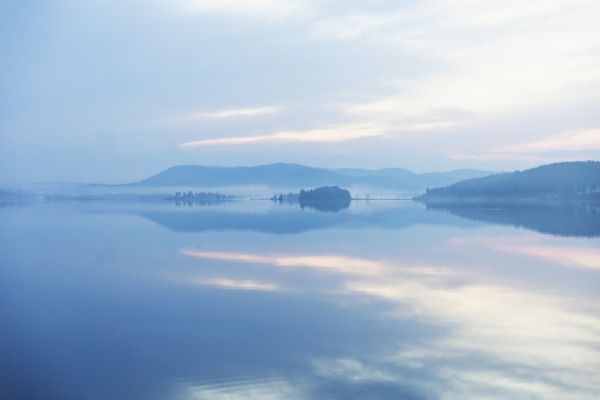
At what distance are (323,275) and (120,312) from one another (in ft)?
17.5

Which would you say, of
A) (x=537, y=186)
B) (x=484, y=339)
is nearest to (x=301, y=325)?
(x=484, y=339)

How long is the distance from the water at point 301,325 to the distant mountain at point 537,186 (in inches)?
2340

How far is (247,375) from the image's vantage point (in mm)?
6883

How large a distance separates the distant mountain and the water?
195 feet

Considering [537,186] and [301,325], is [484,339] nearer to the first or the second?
[301,325]

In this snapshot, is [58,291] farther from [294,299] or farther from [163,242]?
[163,242]

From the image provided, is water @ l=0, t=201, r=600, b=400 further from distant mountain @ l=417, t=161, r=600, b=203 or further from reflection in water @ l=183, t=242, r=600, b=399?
distant mountain @ l=417, t=161, r=600, b=203

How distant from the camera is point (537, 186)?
77500mm

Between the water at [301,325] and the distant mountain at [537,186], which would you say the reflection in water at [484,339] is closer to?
the water at [301,325]

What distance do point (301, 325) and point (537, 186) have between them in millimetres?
75034

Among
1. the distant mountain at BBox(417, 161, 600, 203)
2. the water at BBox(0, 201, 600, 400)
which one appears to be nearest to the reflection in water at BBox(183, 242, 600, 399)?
the water at BBox(0, 201, 600, 400)

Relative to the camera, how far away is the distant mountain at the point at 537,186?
7281cm

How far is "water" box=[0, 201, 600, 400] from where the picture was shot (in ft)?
21.7

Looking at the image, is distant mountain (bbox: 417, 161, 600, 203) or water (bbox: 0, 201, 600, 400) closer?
water (bbox: 0, 201, 600, 400)
